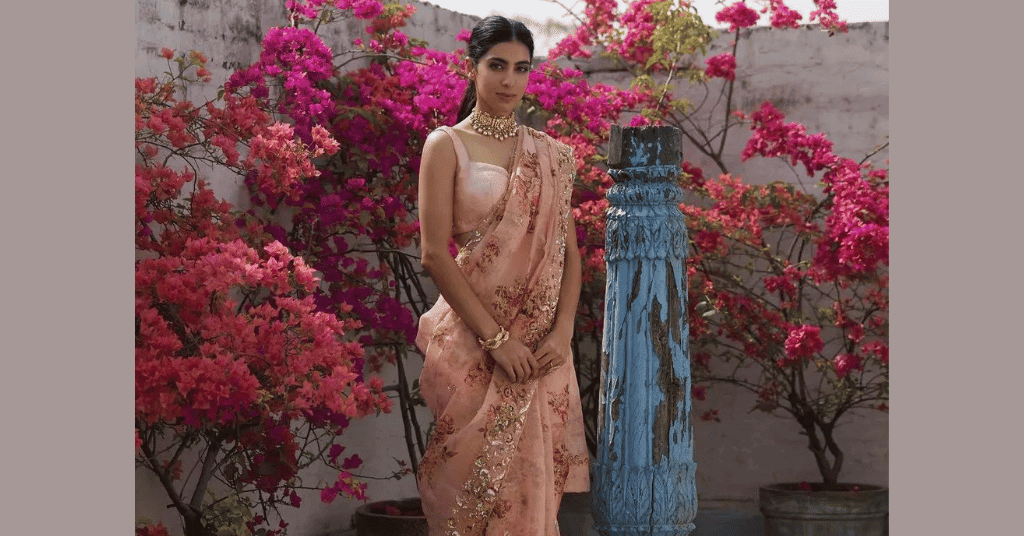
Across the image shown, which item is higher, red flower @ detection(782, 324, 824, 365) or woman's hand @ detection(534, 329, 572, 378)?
woman's hand @ detection(534, 329, 572, 378)

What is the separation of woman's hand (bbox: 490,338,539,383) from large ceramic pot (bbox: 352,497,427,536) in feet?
5.47

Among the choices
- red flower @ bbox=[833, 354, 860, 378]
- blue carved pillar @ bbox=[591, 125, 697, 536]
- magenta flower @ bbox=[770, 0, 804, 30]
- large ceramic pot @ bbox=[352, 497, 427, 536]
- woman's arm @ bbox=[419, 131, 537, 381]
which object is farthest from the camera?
magenta flower @ bbox=[770, 0, 804, 30]

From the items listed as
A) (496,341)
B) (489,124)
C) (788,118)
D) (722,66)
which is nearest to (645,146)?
(489,124)

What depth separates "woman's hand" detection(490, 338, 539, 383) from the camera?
9.91 feet

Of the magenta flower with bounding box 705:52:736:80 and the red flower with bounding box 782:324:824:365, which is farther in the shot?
the magenta flower with bounding box 705:52:736:80

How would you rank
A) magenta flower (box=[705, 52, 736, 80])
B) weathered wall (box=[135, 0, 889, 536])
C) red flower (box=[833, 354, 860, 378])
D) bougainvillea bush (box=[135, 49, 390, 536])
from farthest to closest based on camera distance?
1. magenta flower (box=[705, 52, 736, 80])
2. weathered wall (box=[135, 0, 889, 536])
3. red flower (box=[833, 354, 860, 378])
4. bougainvillea bush (box=[135, 49, 390, 536])

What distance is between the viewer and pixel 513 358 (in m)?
3.02

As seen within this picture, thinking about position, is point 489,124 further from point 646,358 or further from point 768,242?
point 768,242

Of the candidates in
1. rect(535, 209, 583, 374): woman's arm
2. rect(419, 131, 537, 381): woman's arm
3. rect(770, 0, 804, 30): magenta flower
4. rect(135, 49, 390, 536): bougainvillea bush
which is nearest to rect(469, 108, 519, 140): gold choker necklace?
rect(419, 131, 537, 381): woman's arm

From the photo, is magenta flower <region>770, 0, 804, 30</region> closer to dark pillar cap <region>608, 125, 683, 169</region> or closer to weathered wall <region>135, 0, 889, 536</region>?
weathered wall <region>135, 0, 889, 536</region>

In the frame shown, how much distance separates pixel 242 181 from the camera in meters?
4.59

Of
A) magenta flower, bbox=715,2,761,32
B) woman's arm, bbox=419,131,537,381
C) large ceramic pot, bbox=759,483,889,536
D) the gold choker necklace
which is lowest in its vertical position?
large ceramic pot, bbox=759,483,889,536

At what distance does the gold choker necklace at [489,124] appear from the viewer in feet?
10.3

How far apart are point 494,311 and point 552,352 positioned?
0.18 m
